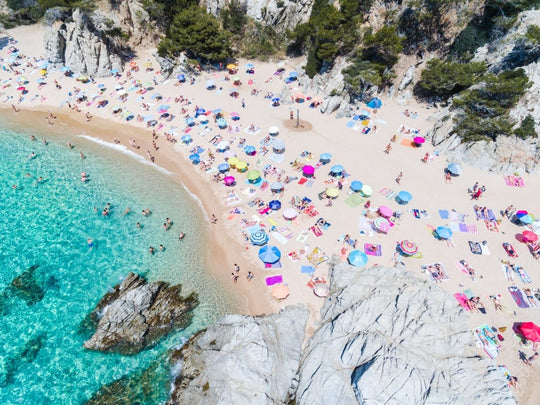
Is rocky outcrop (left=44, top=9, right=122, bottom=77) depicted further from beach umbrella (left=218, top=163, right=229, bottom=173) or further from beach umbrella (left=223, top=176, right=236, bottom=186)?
beach umbrella (left=223, top=176, right=236, bottom=186)

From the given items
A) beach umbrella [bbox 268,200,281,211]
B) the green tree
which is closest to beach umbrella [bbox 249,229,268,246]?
beach umbrella [bbox 268,200,281,211]

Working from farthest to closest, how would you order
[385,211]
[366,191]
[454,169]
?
[454,169], [366,191], [385,211]

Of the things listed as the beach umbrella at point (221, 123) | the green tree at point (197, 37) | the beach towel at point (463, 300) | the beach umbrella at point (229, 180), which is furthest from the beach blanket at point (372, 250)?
the green tree at point (197, 37)

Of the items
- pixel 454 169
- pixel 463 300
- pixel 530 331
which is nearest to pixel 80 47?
pixel 454 169

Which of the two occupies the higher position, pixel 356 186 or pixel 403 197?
pixel 403 197

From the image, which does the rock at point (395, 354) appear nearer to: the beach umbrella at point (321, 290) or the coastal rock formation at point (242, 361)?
the beach umbrella at point (321, 290)

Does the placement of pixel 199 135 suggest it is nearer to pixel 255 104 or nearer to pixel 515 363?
pixel 255 104

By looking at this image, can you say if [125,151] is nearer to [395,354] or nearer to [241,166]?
[241,166]
